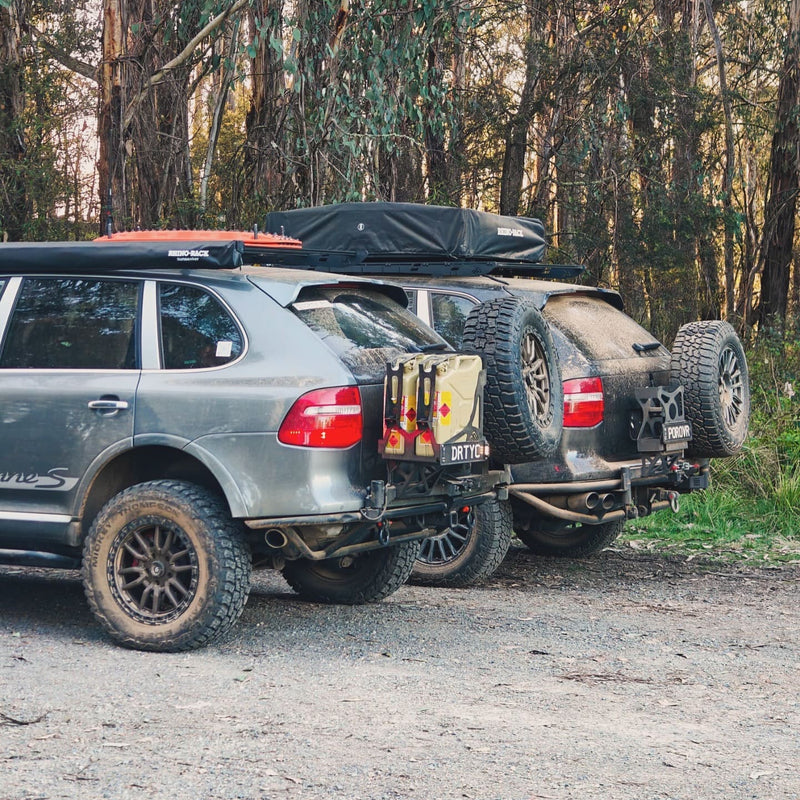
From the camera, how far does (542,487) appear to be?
763cm

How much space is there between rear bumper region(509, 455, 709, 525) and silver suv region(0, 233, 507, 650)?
99cm

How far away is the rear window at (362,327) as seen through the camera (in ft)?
20.3

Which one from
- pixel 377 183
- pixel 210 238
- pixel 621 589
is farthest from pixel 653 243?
pixel 210 238

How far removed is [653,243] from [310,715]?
14.3m

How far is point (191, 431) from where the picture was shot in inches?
239

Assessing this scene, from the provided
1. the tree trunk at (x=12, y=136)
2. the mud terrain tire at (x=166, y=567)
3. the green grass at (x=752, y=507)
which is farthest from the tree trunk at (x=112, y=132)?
the mud terrain tire at (x=166, y=567)

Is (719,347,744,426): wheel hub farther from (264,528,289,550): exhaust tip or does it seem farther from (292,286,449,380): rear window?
(264,528,289,550): exhaust tip

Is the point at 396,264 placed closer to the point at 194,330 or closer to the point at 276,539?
the point at 194,330

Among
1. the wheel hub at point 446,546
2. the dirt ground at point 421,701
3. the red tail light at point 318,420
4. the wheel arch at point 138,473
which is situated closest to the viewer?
the dirt ground at point 421,701

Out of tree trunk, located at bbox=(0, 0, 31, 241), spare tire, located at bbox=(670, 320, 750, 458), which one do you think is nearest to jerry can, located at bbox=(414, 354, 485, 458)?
spare tire, located at bbox=(670, 320, 750, 458)

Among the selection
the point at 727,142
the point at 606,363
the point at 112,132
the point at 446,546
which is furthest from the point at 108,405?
the point at 727,142

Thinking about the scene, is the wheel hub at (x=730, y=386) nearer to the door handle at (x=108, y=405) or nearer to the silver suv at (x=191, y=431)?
the silver suv at (x=191, y=431)

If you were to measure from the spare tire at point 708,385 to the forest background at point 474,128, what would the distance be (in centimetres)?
274

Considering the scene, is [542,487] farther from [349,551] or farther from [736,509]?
[736,509]
